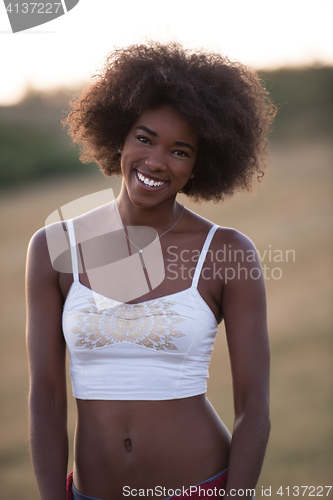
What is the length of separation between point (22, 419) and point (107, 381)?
4317 mm

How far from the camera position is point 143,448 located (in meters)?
1.61

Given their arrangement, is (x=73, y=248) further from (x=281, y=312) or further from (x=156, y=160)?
(x=281, y=312)

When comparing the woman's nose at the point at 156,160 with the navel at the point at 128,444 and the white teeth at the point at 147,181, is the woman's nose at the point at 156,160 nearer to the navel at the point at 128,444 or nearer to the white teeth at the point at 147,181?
the white teeth at the point at 147,181

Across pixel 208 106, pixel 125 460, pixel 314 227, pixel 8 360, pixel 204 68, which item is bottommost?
pixel 314 227

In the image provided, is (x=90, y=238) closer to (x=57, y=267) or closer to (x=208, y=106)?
(x=57, y=267)

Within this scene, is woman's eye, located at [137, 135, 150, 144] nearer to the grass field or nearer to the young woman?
the young woman

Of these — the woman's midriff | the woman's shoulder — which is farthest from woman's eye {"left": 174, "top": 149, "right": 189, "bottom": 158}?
the woman's midriff

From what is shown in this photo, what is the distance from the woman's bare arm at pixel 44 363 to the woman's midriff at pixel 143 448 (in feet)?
0.34

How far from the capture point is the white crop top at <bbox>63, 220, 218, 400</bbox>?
162 cm

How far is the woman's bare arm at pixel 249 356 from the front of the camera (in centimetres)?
167

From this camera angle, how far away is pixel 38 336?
167 cm

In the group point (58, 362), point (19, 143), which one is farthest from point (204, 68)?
point (19, 143)

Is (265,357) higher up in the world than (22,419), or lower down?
higher up

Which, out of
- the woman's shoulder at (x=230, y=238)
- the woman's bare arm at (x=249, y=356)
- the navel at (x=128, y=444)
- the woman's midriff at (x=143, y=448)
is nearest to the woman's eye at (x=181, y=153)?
the woman's shoulder at (x=230, y=238)
